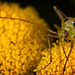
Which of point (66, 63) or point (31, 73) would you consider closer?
point (66, 63)

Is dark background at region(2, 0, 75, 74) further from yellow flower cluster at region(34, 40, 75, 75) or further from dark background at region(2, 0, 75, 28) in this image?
yellow flower cluster at region(34, 40, 75, 75)

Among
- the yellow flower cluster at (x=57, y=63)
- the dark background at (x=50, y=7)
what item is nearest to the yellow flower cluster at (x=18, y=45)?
the yellow flower cluster at (x=57, y=63)

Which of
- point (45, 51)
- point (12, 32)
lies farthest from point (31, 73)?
point (12, 32)

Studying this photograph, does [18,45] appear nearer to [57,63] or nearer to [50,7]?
[57,63]

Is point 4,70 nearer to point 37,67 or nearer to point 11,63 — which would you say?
point 11,63

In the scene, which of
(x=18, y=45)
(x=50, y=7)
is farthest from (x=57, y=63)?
(x=50, y=7)

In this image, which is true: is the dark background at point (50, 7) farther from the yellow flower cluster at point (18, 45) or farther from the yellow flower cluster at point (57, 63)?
the yellow flower cluster at point (57, 63)
